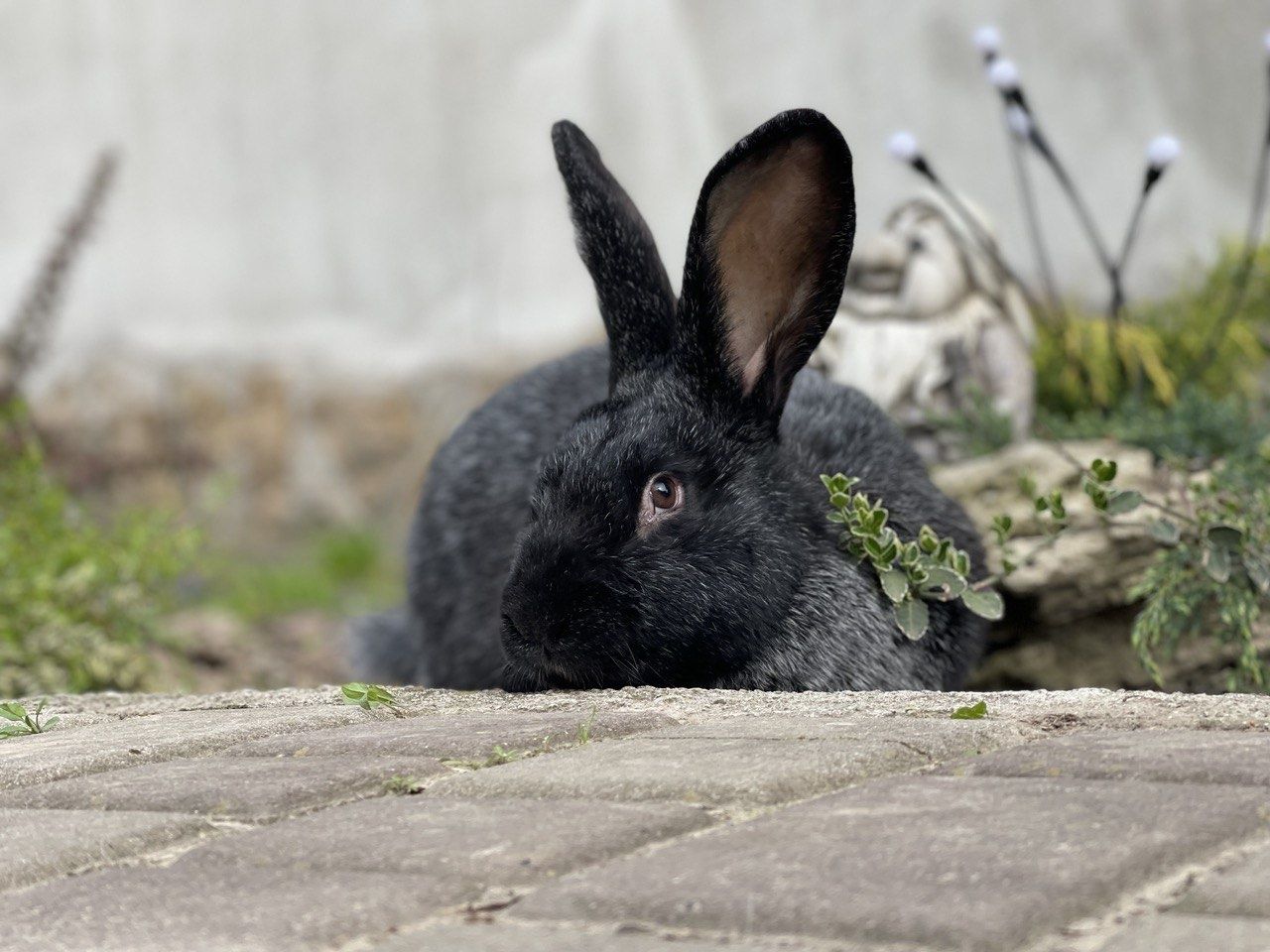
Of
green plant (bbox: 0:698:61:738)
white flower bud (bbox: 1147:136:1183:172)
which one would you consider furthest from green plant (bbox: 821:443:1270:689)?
green plant (bbox: 0:698:61:738)

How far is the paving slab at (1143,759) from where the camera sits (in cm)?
184

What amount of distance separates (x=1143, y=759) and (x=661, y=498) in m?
1.45

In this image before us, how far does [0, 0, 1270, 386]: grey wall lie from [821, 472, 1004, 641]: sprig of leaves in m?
5.12

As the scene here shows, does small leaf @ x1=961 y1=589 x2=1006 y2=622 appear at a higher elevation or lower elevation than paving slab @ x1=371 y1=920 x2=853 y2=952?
lower

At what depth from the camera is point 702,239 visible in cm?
320

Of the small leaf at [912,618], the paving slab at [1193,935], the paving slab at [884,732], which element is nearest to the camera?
the paving slab at [1193,935]

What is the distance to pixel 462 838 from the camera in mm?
1691

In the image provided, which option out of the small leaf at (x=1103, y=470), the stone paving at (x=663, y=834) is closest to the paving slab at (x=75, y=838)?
the stone paving at (x=663, y=834)

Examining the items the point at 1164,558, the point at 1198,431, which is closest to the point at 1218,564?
the point at 1164,558

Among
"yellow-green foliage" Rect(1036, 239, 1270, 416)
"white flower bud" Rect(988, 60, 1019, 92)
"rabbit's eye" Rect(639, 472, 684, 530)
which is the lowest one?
"rabbit's eye" Rect(639, 472, 684, 530)

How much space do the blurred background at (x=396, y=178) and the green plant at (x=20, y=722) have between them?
179 inches

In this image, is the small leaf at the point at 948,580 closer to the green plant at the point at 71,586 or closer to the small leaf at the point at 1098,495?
the small leaf at the point at 1098,495

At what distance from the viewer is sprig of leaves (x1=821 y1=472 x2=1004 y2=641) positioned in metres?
3.37

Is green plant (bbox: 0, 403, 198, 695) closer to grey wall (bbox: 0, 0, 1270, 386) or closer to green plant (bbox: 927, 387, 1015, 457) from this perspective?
green plant (bbox: 927, 387, 1015, 457)
